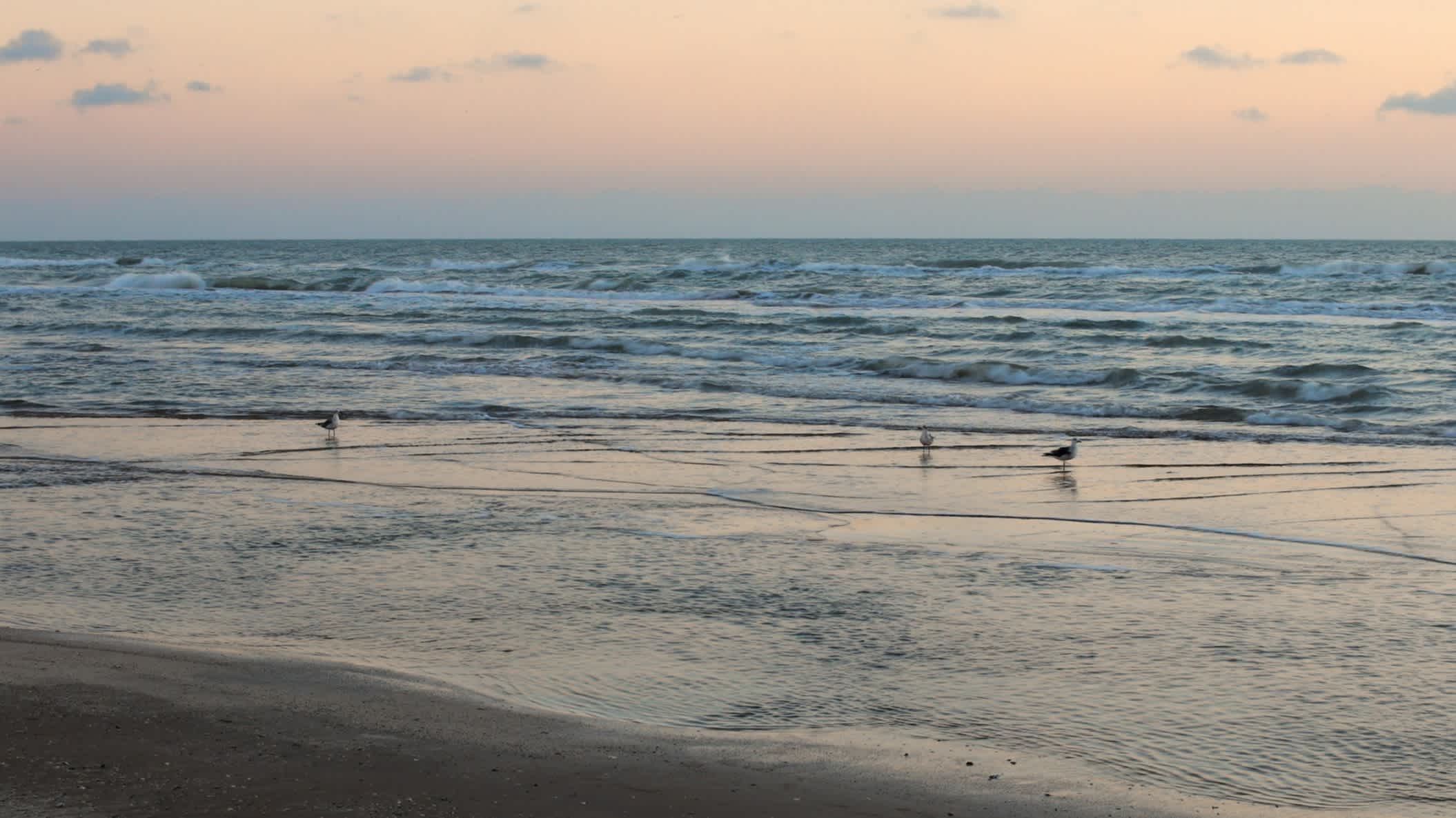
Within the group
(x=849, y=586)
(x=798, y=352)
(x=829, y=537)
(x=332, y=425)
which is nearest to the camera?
(x=849, y=586)

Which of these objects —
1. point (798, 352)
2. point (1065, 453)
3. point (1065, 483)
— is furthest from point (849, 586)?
point (798, 352)

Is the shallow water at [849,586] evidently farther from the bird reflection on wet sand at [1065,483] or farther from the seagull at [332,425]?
the seagull at [332,425]

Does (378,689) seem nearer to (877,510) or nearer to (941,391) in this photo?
(877,510)

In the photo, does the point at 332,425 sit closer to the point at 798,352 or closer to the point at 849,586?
the point at 849,586

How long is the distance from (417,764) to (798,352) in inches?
783

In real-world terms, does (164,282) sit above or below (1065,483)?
above

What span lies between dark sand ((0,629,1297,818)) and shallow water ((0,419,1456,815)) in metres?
0.29

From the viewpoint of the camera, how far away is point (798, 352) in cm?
2416

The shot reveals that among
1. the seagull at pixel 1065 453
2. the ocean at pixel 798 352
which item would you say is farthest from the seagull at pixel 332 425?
the seagull at pixel 1065 453

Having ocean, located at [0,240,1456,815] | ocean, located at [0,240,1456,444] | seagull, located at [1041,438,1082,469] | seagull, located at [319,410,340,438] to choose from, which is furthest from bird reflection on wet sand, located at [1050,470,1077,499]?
seagull, located at [319,410,340,438]

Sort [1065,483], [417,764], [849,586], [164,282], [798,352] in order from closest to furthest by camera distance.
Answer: [417,764] < [849,586] < [1065,483] < [798,352] < [164,282]

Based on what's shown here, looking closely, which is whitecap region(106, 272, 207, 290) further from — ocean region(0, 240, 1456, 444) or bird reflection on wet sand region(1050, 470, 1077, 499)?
bird reflection on wet sand region(1050, 470, 1077, 499)

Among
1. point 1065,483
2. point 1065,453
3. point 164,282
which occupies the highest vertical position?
point 164,282

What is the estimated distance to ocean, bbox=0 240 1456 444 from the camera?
1628 cm
